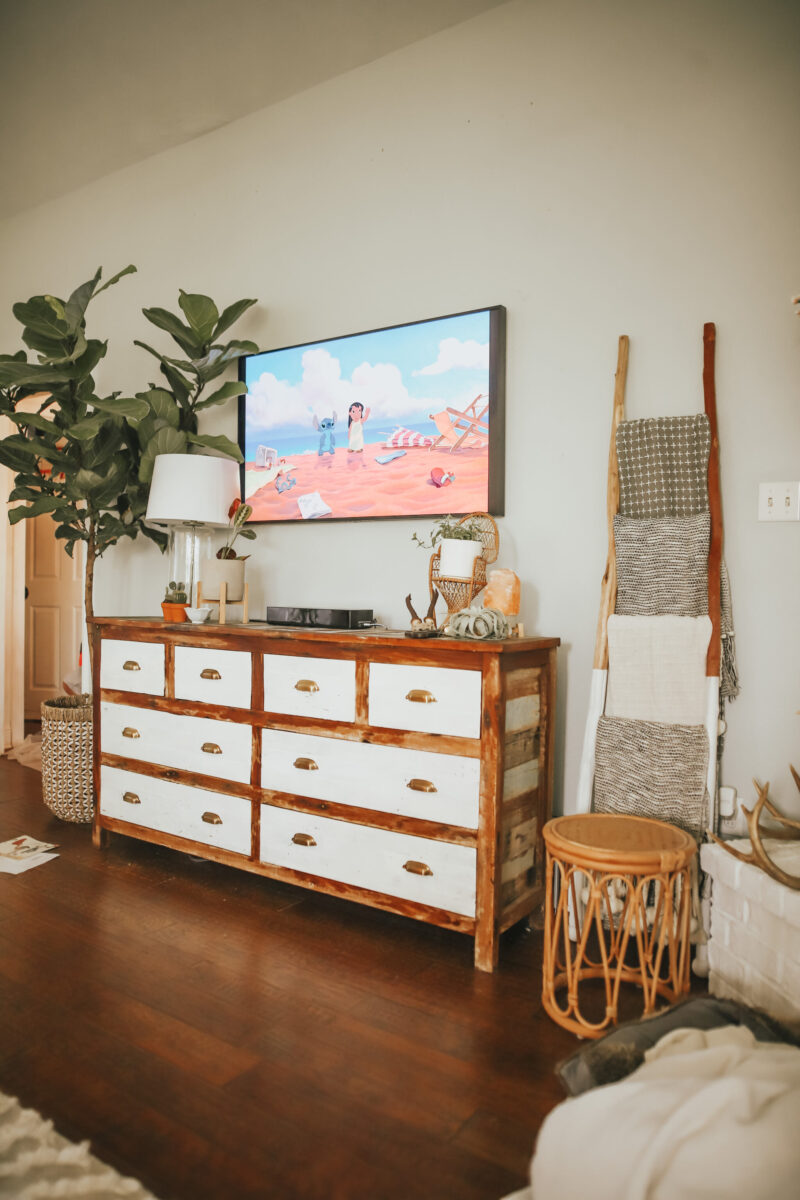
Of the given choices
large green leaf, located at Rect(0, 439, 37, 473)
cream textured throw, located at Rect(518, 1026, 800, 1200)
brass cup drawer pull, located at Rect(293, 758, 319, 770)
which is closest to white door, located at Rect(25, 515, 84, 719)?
large green leaf, located at Rect(0, 439, 37, 473)

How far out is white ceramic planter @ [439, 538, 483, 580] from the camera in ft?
7.25

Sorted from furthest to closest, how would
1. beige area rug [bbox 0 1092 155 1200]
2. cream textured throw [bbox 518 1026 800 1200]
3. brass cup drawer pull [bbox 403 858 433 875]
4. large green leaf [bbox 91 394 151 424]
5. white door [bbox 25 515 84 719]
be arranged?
white door [bbox 25 515 84 719], large green leaf [bbox 91 394 151 424], brass cup drawer pull [bbox 403 858 433 875], beige area rug [bbox 0 1092 155 1200], cream textured throw [bbox 518 1026 800 1200]

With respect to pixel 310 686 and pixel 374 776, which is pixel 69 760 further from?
pixel 374 776

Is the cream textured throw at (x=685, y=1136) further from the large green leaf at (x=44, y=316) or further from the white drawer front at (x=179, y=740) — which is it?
the large green leaf at (x=44, y=316)

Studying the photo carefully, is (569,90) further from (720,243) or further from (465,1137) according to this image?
(465,1137)

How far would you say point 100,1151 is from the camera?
1.25 meters

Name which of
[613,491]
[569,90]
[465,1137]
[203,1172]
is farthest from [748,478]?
[203,1172]

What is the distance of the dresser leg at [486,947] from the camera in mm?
1904

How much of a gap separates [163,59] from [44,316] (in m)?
1.06

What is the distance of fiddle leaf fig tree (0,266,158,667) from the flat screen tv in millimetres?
507

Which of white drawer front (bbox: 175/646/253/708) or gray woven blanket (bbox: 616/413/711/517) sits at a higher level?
gray woven blanket (bbox: 616/413/711/517)

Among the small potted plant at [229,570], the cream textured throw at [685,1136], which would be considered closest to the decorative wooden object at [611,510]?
the cream textured throw at [685,1136]

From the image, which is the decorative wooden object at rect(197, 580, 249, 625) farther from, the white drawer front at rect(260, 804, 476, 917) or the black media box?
the white drawer front at rect(260, 804, 476, 917)

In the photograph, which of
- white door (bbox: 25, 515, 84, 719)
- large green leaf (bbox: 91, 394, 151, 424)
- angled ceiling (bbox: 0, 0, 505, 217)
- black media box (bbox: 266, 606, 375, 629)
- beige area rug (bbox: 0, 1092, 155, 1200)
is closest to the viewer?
beige area rug (bbox: 0, 1092, 155, 1200)
